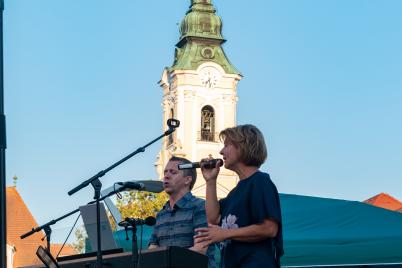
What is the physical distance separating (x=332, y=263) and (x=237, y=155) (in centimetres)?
464

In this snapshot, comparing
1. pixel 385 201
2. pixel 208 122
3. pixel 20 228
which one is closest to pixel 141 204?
pixel 20 228

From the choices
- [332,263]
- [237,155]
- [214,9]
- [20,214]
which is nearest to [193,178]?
[237,155]

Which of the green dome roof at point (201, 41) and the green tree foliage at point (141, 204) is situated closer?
the green tree foliage at point (141, 204)

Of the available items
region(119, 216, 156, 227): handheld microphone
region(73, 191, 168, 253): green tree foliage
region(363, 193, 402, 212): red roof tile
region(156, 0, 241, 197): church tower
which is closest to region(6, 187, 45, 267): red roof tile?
region(73, 191, 168, 253): green tree foliage

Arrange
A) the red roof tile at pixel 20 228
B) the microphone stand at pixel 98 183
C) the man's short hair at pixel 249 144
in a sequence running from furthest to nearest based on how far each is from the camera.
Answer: the red roof tile at pixel 20 228, the microphone stand at pixel 98 183, the man's short hair at pixel 249 144

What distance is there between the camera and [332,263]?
31.1 feet

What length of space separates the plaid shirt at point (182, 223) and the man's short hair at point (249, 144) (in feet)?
4.59

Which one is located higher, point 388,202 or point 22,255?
point 388,202

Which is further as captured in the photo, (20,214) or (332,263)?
(20,214)

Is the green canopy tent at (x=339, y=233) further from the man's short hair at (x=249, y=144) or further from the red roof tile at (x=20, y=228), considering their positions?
the red roof tile at (x=20, y=228)

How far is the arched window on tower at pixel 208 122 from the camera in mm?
70562

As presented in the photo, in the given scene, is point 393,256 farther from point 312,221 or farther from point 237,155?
point 237,155

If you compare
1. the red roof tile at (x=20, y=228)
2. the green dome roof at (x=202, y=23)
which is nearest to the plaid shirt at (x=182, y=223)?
the red roof tile at (x=20, y=228)

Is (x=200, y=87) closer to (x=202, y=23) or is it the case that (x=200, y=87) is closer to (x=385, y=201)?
(x=202, y=23)
